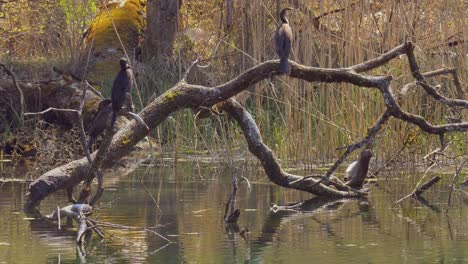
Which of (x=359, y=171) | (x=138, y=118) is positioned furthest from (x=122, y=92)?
(x=359, y=171)

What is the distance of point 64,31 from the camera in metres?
15.2

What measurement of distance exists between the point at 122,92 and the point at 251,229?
54.6 inches

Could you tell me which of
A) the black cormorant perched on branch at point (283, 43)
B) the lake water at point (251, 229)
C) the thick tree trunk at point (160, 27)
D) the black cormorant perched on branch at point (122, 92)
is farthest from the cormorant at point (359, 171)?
the thick tree trunk at point (160, 27)

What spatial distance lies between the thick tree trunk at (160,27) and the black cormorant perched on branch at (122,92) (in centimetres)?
712

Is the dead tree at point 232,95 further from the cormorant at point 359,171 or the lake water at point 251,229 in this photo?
the cormorant at point 359,171

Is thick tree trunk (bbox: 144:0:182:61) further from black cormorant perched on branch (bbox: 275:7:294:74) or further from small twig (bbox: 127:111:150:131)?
small twig (bbox: 127:111:150:131)

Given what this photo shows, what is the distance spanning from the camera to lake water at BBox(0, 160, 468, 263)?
20.5 ft

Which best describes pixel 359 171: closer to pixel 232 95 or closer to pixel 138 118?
pixel 232 95

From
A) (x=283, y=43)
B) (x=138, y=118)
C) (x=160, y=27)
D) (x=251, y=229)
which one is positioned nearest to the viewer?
(x=138, y=118)

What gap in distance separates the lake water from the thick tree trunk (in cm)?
556

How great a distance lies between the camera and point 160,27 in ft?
50.9

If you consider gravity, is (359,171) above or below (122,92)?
below

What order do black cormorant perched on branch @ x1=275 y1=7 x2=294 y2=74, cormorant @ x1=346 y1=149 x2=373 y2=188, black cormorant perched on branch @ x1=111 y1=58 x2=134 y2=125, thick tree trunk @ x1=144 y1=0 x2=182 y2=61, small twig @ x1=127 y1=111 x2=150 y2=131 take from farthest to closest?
thick tree trunk @ x1=144 y1=0 x2=182 y2=61
cormorant @ x1=346 y1=149 x2=373 y2=188
black cormorant perched on branch @ x1=275 y1=7 x2=294 y2=74
black cormorant perched on branch @ x1=111 y1=58 x2=134 y2=125
small twig @ x1=127 y1=111 x2=150 y2=131

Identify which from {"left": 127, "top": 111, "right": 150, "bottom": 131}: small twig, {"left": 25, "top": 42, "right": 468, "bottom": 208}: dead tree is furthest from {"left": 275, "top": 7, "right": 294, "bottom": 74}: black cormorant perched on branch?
{"left": 127, "top": 111, "right": 150, "bottom": 131}: small twig
